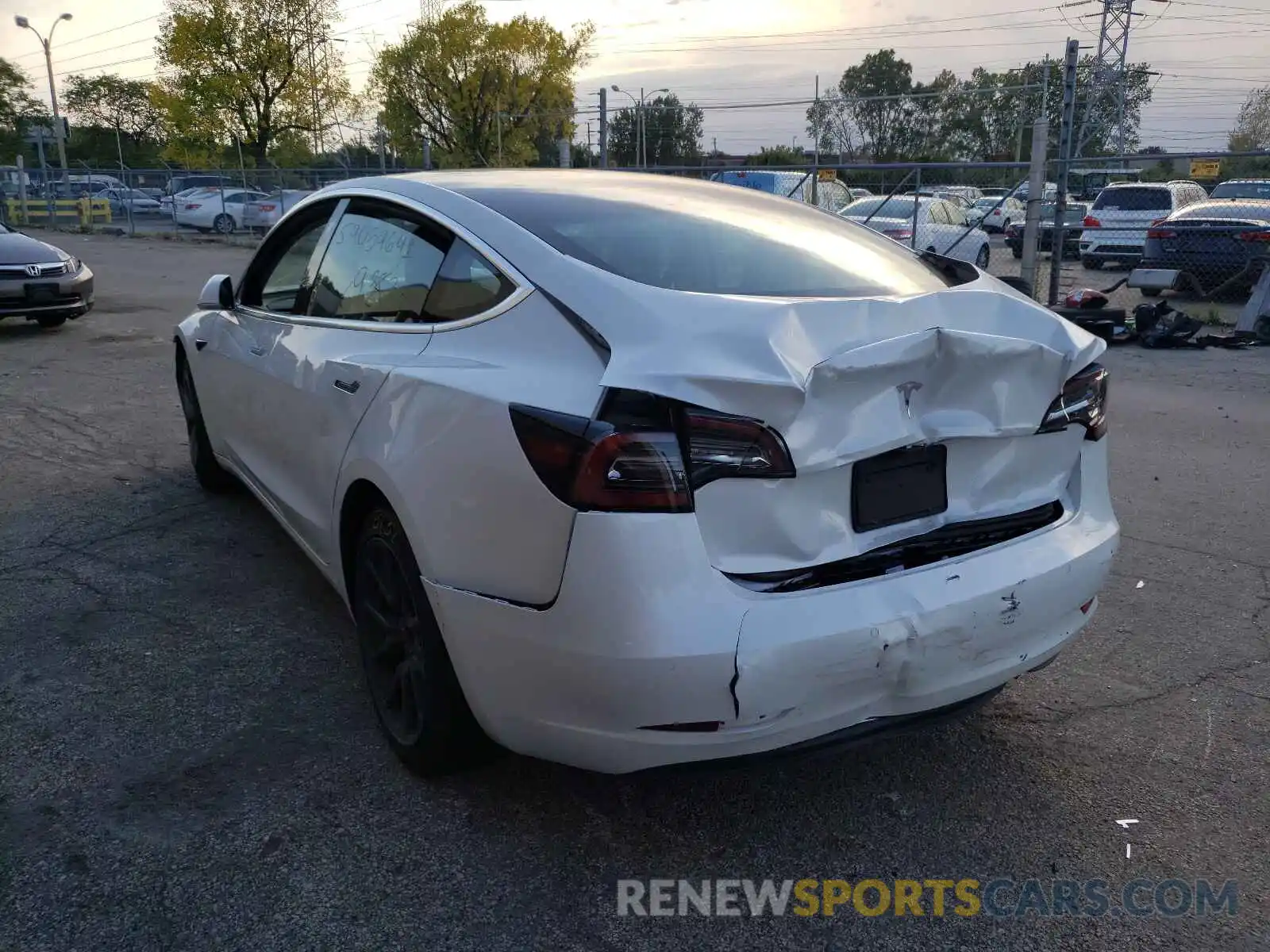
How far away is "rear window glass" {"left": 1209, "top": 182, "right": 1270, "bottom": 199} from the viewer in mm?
17484

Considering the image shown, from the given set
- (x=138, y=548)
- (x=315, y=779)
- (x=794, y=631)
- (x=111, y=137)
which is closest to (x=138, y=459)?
(x=138, y=548)

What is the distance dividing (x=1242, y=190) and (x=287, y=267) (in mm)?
19319

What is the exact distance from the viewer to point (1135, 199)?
63.3ft

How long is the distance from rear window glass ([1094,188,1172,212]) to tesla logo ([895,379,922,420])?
18927mm

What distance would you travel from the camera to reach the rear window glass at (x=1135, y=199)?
19.1m

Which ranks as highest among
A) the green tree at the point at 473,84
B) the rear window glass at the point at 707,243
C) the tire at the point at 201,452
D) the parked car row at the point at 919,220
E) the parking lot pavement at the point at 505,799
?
the green tree at the point at 473,84

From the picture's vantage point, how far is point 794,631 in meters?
2.17

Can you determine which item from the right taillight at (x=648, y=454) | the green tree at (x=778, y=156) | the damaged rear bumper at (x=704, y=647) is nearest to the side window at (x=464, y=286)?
the right taillight at (x=648, y=454)

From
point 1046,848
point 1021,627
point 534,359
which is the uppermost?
point 534,359

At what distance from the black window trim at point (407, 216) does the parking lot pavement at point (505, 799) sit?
3.69 feet

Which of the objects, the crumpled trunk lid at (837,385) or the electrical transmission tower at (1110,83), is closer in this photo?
the crumpled trunk lid at (837,385)

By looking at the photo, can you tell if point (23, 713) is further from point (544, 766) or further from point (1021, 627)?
point (1021, 627)

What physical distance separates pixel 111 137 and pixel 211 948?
102220 mm

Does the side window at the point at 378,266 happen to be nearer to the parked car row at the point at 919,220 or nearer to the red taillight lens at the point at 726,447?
the red taillight lens at the point at 726,447
